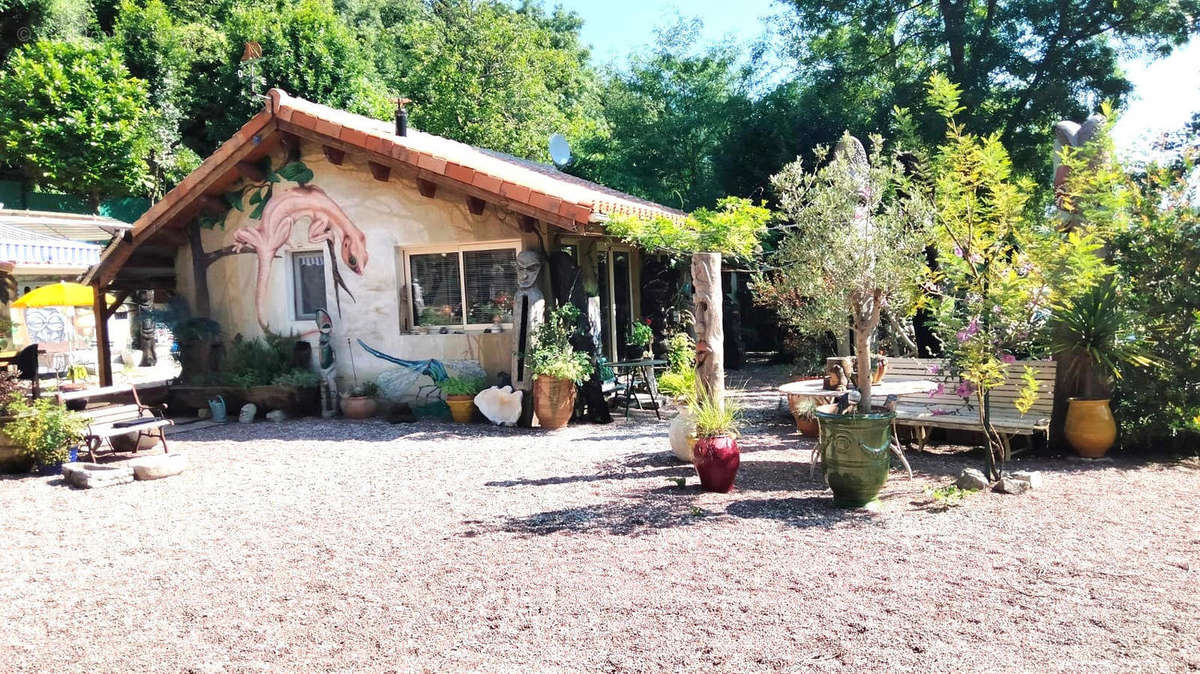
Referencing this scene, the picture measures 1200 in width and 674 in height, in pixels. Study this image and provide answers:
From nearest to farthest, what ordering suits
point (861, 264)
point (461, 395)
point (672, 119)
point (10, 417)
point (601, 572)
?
point (601, 572) < point (861, 264) < point (10, 417) < point (461, 395) < point (672, 119)

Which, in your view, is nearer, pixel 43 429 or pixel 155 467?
pixel 155 467

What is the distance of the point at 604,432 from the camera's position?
895cm

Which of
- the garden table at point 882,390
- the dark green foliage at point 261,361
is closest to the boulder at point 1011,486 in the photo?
the garden table at point 882,390

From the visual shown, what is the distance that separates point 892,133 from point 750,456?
490 inches

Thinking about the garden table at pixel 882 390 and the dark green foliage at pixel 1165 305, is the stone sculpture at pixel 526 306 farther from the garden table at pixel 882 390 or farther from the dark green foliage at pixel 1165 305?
the dark green foliage at pixel 1165 305

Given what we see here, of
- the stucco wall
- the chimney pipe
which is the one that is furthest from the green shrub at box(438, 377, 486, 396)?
the chimney pipe

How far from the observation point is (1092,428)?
22.8 feet

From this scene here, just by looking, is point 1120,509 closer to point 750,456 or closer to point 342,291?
point 750,456

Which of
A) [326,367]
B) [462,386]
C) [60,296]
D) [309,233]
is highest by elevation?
[309,233]

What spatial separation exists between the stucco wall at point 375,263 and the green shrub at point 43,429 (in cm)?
370

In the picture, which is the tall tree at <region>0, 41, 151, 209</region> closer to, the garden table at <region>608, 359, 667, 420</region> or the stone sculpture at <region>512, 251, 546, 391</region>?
the stone sculpture at <region>512, 251, 546, 391</region>

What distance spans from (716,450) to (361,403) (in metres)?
6.07

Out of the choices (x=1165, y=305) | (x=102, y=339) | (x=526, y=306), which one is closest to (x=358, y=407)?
(x=526, y=306)

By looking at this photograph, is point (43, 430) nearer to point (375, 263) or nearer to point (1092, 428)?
point (375, 263)
